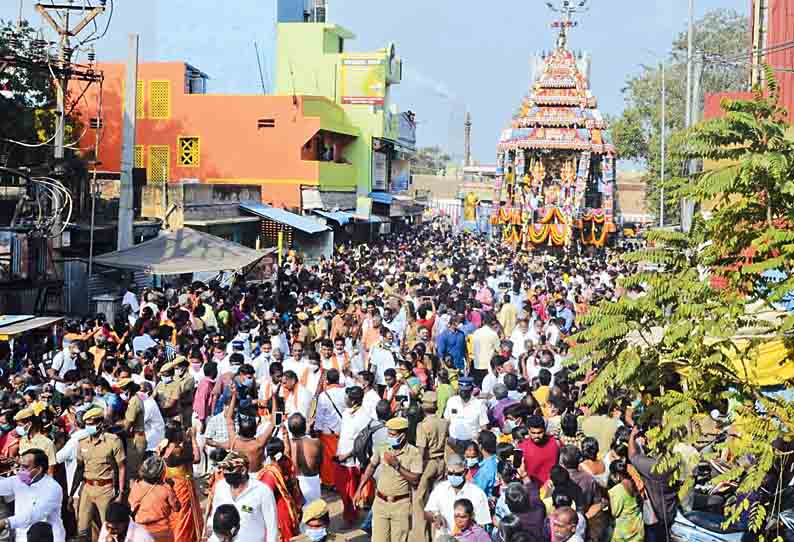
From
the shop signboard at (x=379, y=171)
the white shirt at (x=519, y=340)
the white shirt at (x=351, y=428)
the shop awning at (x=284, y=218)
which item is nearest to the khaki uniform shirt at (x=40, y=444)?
the white shirt at (x=351, y=428)

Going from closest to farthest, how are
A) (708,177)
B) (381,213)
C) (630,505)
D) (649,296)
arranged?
1. (708,177)
2. (649,296)
3. (630,505)
4. (381,213)

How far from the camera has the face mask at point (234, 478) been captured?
6680 mm

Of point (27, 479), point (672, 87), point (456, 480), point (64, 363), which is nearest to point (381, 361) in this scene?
point (64, 363)

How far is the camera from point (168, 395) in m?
10.2

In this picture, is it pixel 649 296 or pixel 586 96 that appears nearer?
pixel 649 296

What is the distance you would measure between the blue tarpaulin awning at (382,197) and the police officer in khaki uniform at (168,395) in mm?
34832

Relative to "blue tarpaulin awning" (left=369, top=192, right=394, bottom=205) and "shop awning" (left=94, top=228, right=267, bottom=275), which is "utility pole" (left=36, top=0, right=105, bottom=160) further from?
"blue tarpaulin awning" (left=369, top=192, right=394, bottom=205)

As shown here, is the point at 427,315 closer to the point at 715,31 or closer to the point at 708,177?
the point at 708,177

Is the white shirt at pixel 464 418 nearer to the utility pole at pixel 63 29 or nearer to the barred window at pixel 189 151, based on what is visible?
the utility pole at pixel 63 29

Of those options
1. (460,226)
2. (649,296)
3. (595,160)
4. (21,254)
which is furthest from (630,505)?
(460,226)

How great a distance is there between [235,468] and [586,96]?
1513 inches

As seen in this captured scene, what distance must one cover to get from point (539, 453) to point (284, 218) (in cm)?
2364

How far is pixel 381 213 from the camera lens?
47250mm

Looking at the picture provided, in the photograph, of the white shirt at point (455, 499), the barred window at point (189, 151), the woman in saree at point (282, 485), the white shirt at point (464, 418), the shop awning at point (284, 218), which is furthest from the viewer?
the barred window at point (189, 151)
